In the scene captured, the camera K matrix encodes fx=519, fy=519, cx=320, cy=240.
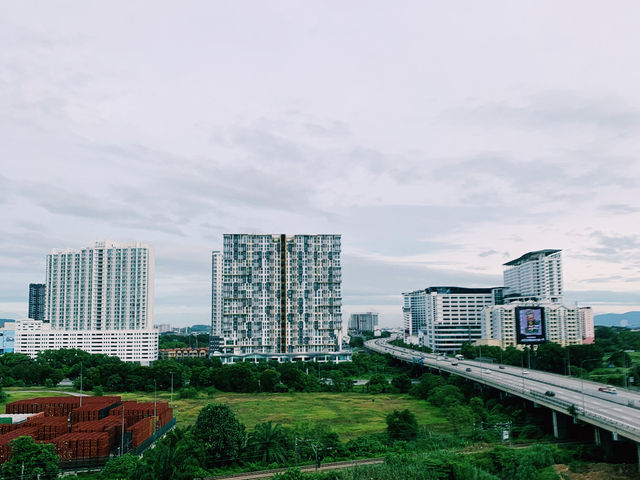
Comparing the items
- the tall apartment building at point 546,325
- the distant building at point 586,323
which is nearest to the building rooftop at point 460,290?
the tall apartment building at point 546,325

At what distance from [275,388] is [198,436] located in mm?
40862

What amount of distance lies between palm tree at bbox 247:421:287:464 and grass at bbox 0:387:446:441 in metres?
7.72

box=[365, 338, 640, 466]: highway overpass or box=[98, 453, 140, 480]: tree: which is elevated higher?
box=[365, 338, 640, 466]: highway overpass

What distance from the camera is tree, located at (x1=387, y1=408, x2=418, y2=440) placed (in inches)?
1745

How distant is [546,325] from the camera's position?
11831 centimetres

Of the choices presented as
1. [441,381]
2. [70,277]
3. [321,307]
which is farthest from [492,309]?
[70,277]

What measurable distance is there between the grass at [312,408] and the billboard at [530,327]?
101 feet

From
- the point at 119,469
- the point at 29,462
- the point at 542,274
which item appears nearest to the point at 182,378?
the point at 119,469

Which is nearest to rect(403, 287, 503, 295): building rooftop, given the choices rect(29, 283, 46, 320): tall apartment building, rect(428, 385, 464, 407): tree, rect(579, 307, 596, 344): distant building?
rect(579, 307, 596, 344): distant building

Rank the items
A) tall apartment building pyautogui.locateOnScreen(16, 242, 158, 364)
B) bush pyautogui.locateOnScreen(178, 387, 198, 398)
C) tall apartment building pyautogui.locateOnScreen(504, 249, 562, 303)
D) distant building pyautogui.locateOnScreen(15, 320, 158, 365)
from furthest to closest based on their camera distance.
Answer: tall apartment building pyautogui.locateOnScreen(504, 249, 562, 303), tall apartment building pyautogui.locateOnScreen(16, 242, 158, 364), distant building pyautogui.locateOnScreen(15, 320, 158, 365), bush pyautogui.locateOnScreen(178, 387, 198, 398)

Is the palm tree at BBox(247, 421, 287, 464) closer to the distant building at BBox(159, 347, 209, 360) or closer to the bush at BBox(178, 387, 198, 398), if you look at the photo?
the bush at BBox(178, 387, 198, 398)

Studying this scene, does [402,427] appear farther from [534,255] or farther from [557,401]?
[534,255]

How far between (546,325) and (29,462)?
11082 centimetres

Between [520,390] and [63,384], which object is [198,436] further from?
[63,384]
